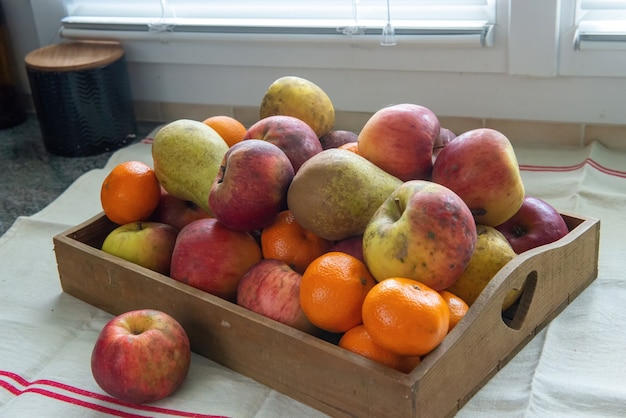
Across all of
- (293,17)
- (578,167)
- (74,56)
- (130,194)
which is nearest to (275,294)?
(130,194)

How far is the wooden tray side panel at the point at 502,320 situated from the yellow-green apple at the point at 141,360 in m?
0.25

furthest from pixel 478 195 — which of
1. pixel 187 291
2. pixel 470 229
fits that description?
pixel 187 291

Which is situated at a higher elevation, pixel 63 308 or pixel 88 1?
pixel 88 1

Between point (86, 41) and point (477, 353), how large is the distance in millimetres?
1127

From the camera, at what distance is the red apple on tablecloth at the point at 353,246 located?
799mm

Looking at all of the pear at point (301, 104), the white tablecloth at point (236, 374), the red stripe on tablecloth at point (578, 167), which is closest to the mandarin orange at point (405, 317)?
the white tablecloth at point (236, 374)

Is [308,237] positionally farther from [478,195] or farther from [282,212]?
[478,195]

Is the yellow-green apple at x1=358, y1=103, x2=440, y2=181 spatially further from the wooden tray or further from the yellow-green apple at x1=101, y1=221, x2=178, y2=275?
the yellow-green apple at x1=101, y1=221, x2=178, y2=275

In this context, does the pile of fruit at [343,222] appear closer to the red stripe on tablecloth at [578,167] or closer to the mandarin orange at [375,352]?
the mandarin orange at [375,352]

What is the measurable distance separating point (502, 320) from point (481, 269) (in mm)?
53

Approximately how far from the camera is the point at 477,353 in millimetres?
723

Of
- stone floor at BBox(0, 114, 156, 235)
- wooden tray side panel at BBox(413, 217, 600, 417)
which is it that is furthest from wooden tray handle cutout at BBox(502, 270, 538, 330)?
stone floor at BBox(0, 114, 156, 235)

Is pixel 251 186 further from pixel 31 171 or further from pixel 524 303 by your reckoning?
pixel 31 171

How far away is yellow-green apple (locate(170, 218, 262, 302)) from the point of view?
83 centimetres
